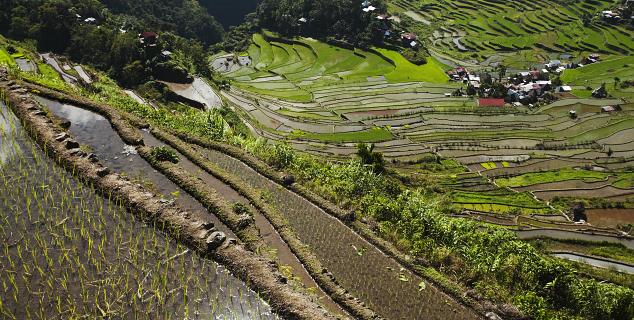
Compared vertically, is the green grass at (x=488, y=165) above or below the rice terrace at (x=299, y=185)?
below

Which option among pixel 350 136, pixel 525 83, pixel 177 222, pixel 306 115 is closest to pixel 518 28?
pixel 525 83

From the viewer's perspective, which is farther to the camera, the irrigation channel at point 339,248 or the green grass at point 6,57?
the green grass at point 6,57

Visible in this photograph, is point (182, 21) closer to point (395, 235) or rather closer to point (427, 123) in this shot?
point (427, 123)

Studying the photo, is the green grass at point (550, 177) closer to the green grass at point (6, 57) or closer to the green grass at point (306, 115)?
the green grass at point (306, 115)

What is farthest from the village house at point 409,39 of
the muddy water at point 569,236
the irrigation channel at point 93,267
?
the irrigation channel at point 93,267

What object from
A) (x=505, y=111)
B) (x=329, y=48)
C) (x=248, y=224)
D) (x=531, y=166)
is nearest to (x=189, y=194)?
(x=248, y=224)

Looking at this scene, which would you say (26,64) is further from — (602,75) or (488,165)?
Answer: (602,75)
